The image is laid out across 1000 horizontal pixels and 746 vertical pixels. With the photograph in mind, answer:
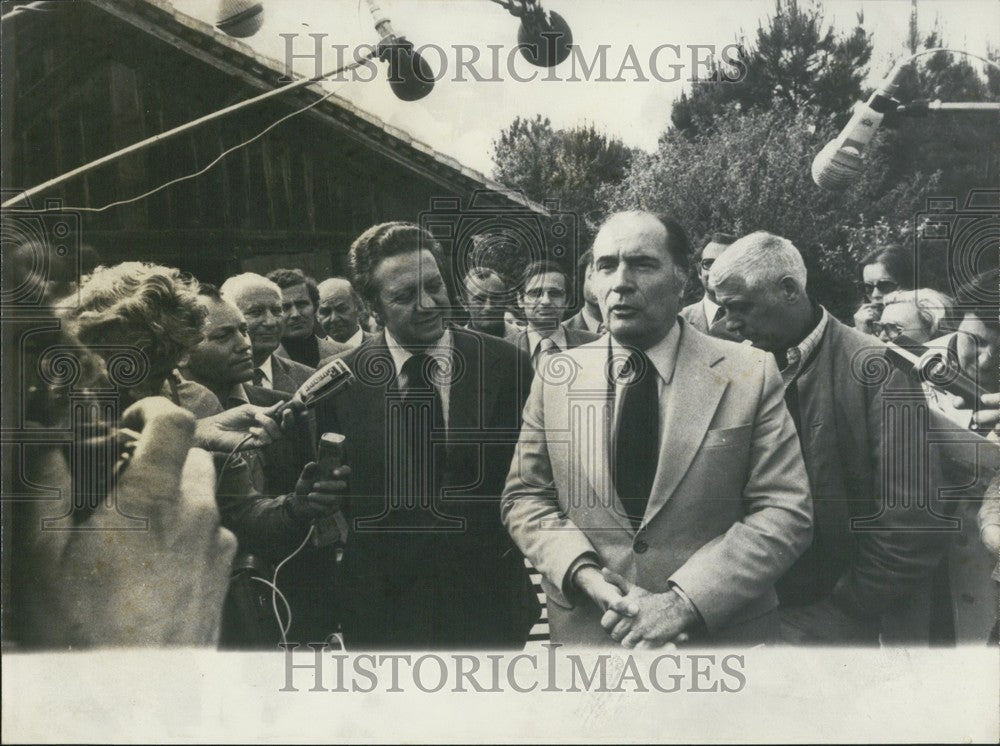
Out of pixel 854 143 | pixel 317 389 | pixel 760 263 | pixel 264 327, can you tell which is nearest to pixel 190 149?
pixel 264 327

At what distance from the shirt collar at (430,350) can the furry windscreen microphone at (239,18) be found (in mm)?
1913

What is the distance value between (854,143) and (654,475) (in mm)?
2151

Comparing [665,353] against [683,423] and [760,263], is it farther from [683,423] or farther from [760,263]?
[760,263]

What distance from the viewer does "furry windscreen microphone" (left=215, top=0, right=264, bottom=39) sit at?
6258 mm

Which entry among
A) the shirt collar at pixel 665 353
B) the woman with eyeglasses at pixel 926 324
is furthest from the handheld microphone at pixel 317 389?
the woman with eyeglasses at pixel 926 324

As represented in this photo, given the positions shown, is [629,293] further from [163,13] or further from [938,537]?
[163,13]

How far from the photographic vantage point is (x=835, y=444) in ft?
20.0

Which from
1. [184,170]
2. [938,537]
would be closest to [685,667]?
[938,537]

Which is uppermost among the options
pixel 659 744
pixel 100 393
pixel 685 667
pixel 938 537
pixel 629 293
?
pixel 629 293

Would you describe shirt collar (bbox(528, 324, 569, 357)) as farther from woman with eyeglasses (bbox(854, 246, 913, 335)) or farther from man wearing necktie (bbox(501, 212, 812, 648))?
woman with eyeglasses (bbox(854, 246, 913, 335))

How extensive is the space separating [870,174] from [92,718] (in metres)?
5.26

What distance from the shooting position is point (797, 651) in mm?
6164

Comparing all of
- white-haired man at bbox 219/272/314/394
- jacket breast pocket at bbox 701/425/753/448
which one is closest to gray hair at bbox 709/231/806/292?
jacket breast pocket at bbox 701/425/753/448

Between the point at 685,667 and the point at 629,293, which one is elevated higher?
the point at 629,293
